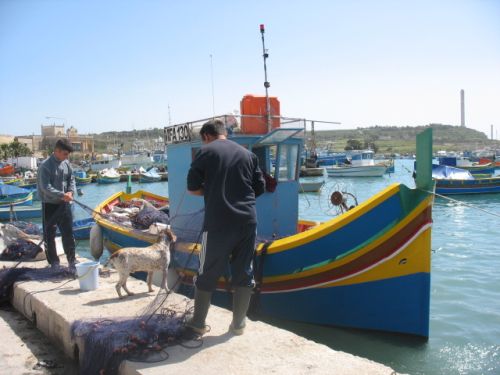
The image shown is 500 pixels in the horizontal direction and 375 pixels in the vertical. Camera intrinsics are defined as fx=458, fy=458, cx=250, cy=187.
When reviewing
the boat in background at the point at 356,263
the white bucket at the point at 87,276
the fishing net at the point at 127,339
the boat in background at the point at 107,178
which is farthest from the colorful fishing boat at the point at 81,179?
the fishing net at the point at 127,339

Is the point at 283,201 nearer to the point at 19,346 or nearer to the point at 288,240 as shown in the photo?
the point at 288,240

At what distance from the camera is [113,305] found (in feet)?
16.3

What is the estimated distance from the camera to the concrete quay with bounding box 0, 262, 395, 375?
3389mm

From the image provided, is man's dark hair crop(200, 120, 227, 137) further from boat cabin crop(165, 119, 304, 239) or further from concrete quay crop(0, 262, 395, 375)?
boat cabin crop(165, 119, 304, 239)

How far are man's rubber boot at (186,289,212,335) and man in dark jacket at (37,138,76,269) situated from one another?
305 centimetres

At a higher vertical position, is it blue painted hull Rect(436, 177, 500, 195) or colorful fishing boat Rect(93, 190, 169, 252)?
colorful fishing boat Rect(93, 190, 169, 252)

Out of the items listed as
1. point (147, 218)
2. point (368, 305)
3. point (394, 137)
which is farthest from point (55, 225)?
point (394, 137)

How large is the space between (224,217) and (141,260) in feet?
6.51

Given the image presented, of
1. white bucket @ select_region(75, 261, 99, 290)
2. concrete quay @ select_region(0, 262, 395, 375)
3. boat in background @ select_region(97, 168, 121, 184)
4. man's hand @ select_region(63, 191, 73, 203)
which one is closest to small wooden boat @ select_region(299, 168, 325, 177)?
boat in background @ select_region(97, 168, 121, 184)

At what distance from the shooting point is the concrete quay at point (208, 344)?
11.1 ft

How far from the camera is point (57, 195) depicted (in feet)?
20.2

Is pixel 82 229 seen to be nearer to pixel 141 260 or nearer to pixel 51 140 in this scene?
pixel 141 260

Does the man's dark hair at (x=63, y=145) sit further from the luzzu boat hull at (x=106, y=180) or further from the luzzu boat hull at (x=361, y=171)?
the luzzu boat hull at (x=106, y=180)

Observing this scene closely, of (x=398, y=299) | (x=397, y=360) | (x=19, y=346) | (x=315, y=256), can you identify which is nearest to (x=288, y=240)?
(x=315, y=256)
